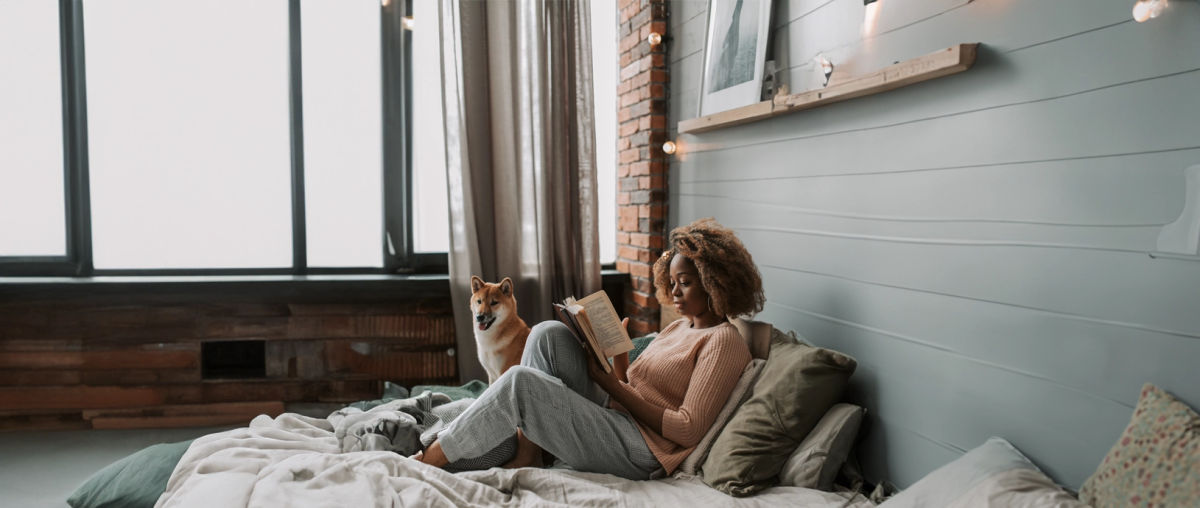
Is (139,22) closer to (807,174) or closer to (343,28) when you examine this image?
(343,28)

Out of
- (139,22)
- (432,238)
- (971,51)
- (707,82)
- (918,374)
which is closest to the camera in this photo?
(971,51)

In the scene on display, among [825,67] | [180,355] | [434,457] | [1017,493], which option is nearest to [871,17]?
[825,67]

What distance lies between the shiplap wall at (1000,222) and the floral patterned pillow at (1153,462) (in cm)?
7

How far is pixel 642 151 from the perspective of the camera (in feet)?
10.6

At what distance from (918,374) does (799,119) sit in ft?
2.82

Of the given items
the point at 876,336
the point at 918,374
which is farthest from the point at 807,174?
the point at 918,374

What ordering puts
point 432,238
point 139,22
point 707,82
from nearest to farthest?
1. point 707,82
2. point 139,22
3. point 432,238

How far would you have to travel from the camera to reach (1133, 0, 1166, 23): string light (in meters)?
1.09

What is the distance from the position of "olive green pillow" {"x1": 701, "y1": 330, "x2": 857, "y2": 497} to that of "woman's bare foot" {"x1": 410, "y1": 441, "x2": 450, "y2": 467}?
71 centimetres

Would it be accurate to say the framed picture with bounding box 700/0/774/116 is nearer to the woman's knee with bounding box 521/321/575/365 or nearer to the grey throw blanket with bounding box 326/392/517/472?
the woman's knee with bounding box 521/321/575/365

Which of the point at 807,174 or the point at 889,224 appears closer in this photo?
the point at 889,224

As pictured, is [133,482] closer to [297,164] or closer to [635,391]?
[635,391]

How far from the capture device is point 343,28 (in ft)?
10.4

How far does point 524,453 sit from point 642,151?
1742mm
